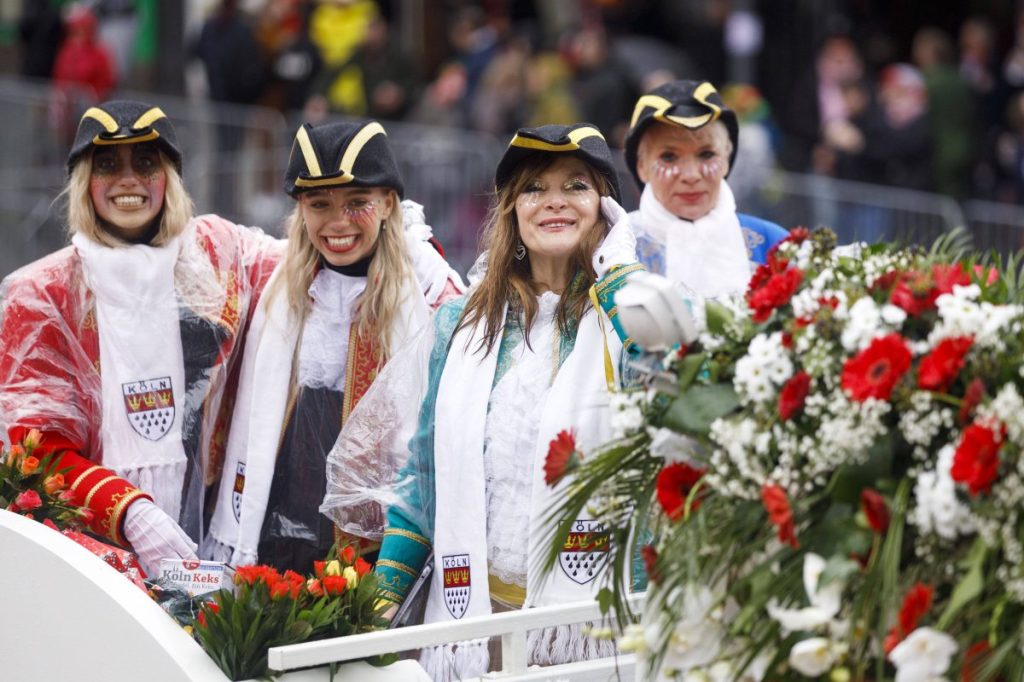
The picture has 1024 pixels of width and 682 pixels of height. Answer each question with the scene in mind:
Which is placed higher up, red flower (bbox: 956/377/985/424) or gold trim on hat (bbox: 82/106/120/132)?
gold trim on hat (bbox: 82/106/120/132)

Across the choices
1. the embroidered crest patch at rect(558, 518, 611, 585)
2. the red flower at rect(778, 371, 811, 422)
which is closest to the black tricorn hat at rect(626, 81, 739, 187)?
the embroidered crest patch at rect(558, 518, 611, 585)

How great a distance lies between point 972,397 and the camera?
298 cm

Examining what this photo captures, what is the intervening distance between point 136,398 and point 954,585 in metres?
Result: 3.03

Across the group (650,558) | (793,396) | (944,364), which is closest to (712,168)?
(650,558)

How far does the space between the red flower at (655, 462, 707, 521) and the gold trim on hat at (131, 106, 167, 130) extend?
266 cm

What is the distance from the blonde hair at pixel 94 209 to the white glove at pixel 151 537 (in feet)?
2.86

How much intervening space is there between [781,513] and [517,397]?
1.54m

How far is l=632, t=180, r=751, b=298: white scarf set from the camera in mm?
6211

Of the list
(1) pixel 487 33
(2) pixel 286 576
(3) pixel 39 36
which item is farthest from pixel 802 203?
(2) pixel 286 576

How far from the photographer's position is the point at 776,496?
309 centimetres

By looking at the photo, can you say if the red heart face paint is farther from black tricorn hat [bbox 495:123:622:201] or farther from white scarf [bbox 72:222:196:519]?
black tricorn hat [bbox 495:123:622:201]

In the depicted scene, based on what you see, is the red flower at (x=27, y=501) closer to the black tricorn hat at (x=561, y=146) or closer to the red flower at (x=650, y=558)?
the black tricorn hat at (x=561, y=146)

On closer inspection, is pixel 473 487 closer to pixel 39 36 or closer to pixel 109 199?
pixel 109 199

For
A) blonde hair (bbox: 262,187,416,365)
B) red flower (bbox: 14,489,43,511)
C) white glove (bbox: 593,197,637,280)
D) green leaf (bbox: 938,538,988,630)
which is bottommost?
red flower (bbox: 14,489,43,511)
